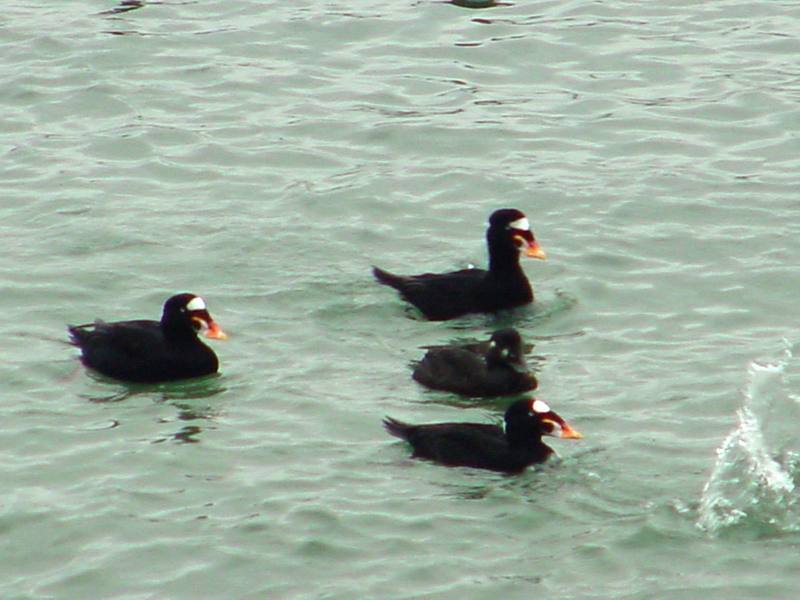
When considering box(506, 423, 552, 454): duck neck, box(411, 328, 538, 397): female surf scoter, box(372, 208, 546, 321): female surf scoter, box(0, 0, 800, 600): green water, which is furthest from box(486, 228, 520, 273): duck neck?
box(506, 423, 552, 454): duck neck

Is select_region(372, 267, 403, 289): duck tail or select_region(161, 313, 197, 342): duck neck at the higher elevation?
select_region(161, 313, 197, 342): duck neck

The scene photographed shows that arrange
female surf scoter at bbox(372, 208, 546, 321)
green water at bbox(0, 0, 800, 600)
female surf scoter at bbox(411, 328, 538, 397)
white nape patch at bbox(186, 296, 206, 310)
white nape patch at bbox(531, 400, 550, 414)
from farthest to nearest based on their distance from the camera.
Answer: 1. female surf scoter at bbox(372, 208, 546, 321)
2. white nape patch at bbox(186, 296, 206, 310)
3. female surf scoter at bbox(411, 328, 538, 397)
4. white nape patch at bbox(531, 400, 550, 414)
5. green water at bbox(0, 0, 800, 600)

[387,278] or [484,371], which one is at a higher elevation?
[387,278]

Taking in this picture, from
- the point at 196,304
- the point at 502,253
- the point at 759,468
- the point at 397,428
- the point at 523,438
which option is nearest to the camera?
the point at 759,468

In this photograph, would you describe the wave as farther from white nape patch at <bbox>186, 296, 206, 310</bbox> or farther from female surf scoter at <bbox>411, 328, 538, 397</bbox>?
white nape patch at <bbox>186, 296, 206, 310</bbox>

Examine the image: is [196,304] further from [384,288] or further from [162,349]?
[384,288]

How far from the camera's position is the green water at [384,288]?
13039 mm

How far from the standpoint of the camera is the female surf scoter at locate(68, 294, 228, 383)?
16250mm

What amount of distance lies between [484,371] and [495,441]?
1.43m

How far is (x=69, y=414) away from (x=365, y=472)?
2400 mm

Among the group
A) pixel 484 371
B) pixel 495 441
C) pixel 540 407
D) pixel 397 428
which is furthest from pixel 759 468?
pixel 484 371

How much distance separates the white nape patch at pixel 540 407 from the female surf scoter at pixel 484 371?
105cm

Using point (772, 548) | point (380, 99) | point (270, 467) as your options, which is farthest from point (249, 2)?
point (772, 548)

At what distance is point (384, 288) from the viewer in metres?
18.0
